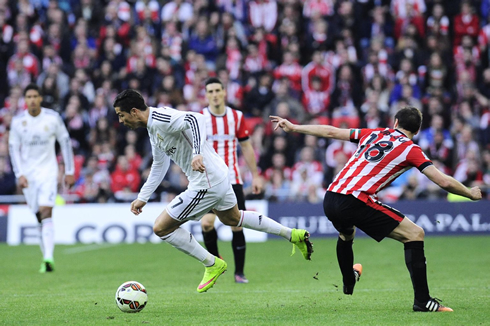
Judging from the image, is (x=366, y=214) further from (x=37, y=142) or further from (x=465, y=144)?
(x=465, y=144)

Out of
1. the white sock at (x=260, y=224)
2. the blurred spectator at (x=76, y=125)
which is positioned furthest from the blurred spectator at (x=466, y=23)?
the white sock at (x=260, y=224)

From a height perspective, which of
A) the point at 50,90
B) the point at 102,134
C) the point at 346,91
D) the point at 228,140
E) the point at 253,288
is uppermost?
the point at 346,91

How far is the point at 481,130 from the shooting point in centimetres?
1761

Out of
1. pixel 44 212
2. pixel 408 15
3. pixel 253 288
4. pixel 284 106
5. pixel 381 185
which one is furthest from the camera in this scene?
pixel 408 15

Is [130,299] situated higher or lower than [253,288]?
higher

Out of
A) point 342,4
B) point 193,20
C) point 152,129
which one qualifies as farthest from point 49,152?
point 342,4

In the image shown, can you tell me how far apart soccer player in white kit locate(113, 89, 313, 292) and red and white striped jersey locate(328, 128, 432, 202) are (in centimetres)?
126

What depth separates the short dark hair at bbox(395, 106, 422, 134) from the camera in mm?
6527

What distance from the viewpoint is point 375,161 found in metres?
6.50

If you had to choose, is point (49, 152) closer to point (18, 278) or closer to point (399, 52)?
point (18, 278)

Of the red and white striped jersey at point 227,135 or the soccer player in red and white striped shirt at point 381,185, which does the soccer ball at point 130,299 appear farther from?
the red and white striped jersey at point 227,135

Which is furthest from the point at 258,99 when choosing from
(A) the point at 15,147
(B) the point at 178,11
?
(A) the point at 15,147

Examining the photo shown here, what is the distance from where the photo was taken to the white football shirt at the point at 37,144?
10.9m

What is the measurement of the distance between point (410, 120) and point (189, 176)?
2281 millimetres
